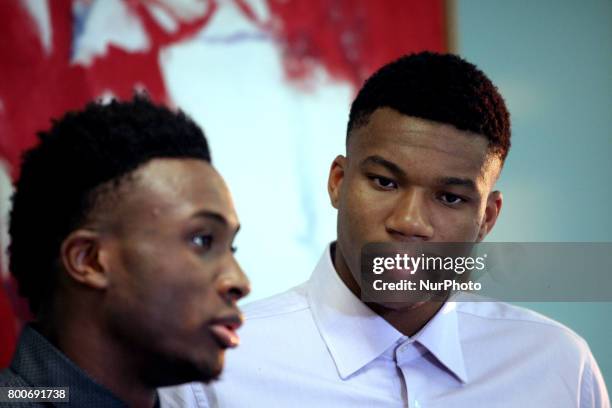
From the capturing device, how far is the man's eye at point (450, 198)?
1474 mm

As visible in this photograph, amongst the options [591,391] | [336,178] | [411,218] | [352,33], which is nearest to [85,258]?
[411,218]

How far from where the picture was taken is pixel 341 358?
1.49 metres

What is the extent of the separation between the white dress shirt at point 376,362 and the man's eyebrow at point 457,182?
0.25 meters

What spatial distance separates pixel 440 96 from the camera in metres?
1.49

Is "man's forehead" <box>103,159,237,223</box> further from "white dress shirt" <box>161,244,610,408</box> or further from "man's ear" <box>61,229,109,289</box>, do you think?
"white dress shirt" <box>161,244,610,408</box>

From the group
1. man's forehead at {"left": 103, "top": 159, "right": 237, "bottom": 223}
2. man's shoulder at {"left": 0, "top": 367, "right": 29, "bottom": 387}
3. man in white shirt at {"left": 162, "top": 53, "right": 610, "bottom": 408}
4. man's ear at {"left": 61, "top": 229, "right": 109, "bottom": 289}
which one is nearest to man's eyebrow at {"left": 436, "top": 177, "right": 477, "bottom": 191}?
man in white shirt at {"left": 162, "top": 53, "right": 610, "bottom": 408}

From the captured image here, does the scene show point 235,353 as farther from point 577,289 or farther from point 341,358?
point 577,289

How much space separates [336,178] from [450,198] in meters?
0.23

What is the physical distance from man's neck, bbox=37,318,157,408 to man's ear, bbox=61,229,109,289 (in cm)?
6

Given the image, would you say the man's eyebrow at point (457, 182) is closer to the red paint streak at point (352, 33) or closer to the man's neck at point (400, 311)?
the man's neck at point (400, 311)

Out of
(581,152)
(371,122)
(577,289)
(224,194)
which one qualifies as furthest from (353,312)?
(581,152)

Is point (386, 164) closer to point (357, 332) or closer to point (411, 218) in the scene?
point (411, 218)

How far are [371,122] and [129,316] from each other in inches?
26.1

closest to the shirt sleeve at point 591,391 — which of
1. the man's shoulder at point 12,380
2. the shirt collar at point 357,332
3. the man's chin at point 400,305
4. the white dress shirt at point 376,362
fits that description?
the white dress shirt at point 376,362
